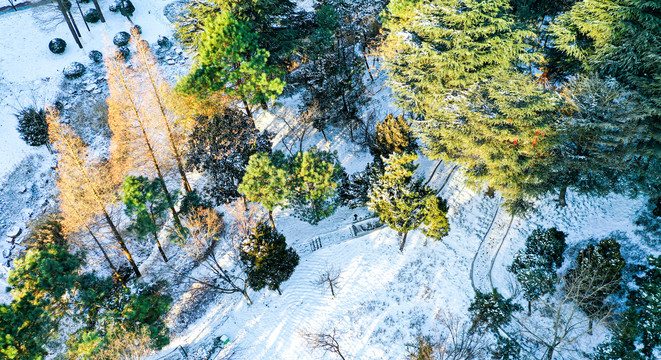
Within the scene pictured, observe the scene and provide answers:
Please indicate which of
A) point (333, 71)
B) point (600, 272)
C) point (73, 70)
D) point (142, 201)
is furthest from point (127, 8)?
point (600, 272)

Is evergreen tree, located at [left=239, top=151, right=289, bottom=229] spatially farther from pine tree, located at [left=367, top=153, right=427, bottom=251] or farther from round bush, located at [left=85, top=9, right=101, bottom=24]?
round bush, located at [left=85, top=9, right=101, bottom=24]

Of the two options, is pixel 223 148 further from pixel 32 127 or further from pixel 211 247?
pixel 32 127

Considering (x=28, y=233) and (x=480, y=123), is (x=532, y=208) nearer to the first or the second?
(x=480, y=123)

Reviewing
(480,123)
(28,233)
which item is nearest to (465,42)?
(480,123)

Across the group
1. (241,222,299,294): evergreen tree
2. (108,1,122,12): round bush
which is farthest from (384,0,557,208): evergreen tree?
(108,1,122,12): round bush

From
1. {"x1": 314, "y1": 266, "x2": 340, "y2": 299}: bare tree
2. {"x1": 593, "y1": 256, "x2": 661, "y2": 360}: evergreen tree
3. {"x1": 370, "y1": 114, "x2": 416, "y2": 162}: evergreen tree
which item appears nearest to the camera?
{"x1": 593, "y1": 256, "x2": 661, "y2": 360}: evergreen tree

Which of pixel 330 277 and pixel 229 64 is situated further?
pixel 229 64
